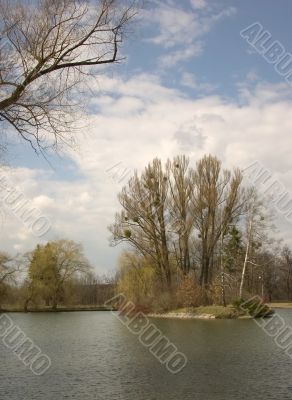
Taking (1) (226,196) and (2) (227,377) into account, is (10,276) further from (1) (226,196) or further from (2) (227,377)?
(2) (227,377)

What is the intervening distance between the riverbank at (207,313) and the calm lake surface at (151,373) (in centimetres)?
1217

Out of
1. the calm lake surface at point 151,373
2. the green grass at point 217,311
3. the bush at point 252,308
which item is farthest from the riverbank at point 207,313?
the calm lake surface at point 151,373

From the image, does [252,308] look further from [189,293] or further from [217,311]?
[189,293]

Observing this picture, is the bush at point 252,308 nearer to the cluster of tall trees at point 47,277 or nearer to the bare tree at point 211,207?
the bare tree at point 211,207

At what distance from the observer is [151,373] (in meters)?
11.7

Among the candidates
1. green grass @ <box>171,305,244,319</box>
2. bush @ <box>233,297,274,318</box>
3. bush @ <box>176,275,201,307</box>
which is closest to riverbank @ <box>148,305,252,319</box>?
green grass @ <box>171,305,244,319</box>

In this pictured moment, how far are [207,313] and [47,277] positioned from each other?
83.3 feet

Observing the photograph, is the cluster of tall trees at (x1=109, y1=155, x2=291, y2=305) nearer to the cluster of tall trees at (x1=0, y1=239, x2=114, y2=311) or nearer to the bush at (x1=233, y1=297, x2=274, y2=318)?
the bush at (x1=233, y1=297, x2=274, y2=318)

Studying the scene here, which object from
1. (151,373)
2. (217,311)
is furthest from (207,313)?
(151,373)

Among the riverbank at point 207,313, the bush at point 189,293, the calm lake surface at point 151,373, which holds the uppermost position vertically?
the bush at point 189,293

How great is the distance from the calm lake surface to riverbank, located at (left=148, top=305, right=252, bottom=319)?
12.2 meters

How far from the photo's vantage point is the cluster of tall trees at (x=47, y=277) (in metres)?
52.7

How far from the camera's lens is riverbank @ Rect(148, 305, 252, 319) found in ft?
101

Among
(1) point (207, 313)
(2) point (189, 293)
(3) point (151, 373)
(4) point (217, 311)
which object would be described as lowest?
(3) point (151, 373)
